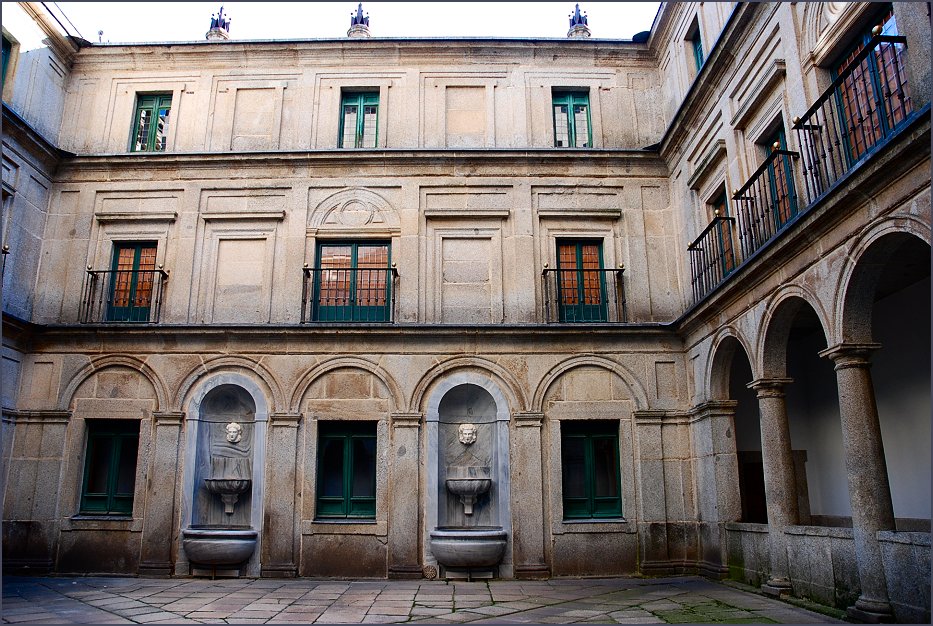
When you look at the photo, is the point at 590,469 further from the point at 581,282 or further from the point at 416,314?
the point at 416,314

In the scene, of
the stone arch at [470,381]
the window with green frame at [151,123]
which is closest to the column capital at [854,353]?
the stone arch at [470,381]

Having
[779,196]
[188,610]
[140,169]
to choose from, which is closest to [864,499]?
[779,196]

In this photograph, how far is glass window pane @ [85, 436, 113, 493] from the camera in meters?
12.4

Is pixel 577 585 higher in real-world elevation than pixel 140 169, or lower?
lower

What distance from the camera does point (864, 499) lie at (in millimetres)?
7391

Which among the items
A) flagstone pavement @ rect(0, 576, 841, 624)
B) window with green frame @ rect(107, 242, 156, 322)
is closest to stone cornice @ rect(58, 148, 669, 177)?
window with green frame @ rect(107, 242, 156, 322)

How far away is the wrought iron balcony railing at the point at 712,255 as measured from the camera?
1099 centimetres

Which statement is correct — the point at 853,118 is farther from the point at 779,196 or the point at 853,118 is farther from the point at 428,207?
the point at 428,207

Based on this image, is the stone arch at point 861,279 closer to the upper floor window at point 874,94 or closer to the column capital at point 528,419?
the upper floor window at point 874,94

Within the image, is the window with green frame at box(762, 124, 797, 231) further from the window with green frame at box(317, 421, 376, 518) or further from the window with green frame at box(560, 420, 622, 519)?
the window with green frame at box(317, 421, 376, 518)

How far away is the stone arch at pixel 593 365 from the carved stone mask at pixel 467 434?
1167 millimetres

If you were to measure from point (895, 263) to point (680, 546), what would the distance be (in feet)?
A: 18.4

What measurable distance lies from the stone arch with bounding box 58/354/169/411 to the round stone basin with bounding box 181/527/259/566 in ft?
7.90

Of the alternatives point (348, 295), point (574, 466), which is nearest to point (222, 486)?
point (348, 295)
